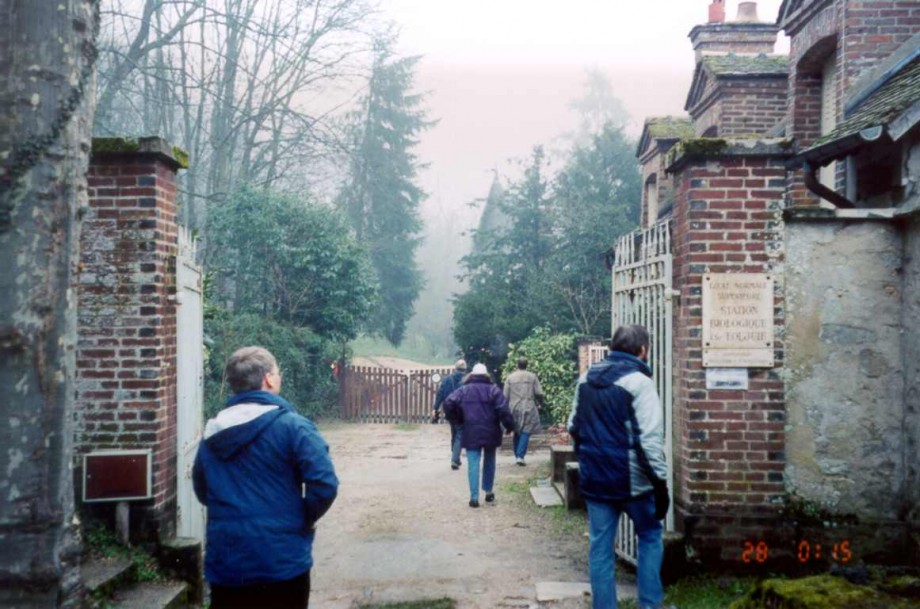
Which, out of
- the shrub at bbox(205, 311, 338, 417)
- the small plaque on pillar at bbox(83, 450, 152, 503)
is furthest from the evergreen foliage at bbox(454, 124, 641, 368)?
the small plaque on pillar at bbox(83, 450, 152, 503)

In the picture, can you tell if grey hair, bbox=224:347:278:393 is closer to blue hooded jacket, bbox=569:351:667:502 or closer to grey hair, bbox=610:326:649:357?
blue hooded jacket, bbox=569:351:667:502

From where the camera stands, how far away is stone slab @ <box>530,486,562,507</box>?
918 centimetres

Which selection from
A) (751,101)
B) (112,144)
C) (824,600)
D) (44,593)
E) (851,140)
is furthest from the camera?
(751,101)

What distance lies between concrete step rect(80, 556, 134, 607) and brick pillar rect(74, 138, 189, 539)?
0.33 meters

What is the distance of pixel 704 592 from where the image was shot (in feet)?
17.6

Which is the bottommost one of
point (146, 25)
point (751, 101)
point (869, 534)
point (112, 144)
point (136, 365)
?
point (869, 534)

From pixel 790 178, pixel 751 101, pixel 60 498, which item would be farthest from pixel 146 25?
pixel 60 498

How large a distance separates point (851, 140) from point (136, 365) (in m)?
5.84

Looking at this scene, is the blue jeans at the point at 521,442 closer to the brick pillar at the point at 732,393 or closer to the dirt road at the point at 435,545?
the dirt road at the point at 435,545

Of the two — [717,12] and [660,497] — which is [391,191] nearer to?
[717,12]

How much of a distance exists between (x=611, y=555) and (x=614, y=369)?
3.81 feet

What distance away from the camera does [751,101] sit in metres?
12.6

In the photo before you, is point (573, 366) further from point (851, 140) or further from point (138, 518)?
point (138, 518)

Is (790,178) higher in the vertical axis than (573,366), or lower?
higher
